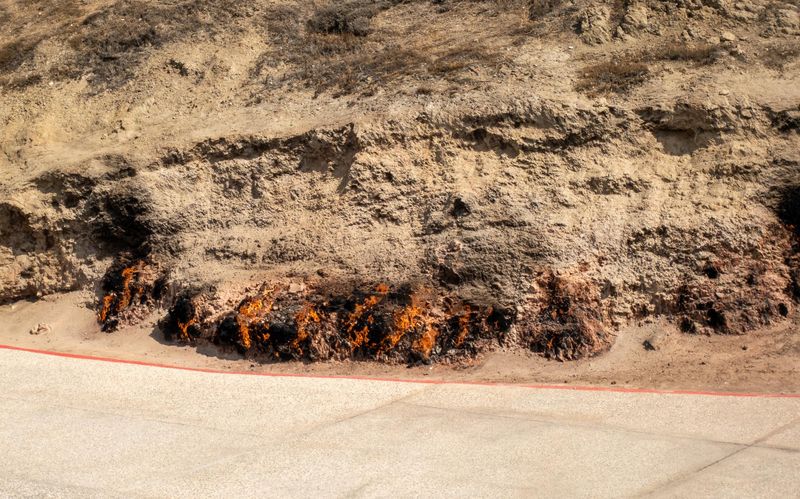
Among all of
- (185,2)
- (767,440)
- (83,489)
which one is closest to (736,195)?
(767,440)

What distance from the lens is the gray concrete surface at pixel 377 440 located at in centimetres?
604

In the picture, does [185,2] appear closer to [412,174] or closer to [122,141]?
[122,141]

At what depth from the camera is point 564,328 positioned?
8.76 meters

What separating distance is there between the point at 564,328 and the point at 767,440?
259 cm

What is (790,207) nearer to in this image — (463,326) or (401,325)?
(463,326)

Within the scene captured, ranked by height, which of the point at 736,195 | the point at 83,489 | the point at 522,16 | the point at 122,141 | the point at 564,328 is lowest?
the point at 83,489

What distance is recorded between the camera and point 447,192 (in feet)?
31.9

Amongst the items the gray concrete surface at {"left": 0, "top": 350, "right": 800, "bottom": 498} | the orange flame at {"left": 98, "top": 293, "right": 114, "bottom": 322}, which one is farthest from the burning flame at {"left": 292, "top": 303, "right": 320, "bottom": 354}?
the orange flame at {"left": 98, "top": 293, "right": 114, "bottom": 322}

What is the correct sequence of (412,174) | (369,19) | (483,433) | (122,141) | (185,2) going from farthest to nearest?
(185,2) < (369,19) < (122,141) < (412,174) < (483,433)

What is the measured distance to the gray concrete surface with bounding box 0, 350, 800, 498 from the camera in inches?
238

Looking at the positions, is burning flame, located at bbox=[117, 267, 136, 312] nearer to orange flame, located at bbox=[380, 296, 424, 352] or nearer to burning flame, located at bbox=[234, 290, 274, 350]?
burning flame, located at bbox=[234, 290, 274, 350]

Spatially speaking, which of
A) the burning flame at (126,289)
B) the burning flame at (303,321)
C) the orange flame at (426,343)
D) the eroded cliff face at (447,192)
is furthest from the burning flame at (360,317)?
the burning flame at (126,289)

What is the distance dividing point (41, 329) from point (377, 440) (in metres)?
5.54

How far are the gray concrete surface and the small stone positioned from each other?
180cm
